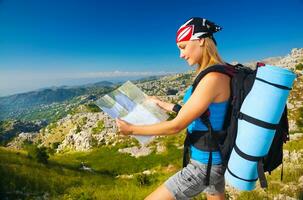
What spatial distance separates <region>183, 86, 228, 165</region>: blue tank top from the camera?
4.57 m

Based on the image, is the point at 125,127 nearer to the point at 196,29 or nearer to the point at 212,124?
the point at 212,124

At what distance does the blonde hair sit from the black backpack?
0.17 m

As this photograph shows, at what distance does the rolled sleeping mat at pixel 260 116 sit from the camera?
4.44m

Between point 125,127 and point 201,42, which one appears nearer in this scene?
point 125,127

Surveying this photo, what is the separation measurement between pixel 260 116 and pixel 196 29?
139 cm

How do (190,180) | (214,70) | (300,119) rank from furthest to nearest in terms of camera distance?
(300,119), (190,180), (214,70)

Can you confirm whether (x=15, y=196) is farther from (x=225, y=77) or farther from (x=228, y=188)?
(x=225, y=77)

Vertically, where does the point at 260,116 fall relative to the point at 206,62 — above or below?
below

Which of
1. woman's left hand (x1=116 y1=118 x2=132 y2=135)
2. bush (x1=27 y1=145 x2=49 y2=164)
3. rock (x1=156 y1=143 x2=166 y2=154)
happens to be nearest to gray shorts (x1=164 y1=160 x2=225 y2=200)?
woman's left hand (x1=116 y1=118 x2=132 y2=135)

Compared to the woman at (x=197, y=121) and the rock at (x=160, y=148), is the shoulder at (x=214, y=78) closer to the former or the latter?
the woman at (x=197, y=121)

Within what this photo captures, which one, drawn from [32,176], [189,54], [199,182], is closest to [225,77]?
[189,54]

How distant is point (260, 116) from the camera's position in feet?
14.7

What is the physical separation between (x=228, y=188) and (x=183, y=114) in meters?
6.23

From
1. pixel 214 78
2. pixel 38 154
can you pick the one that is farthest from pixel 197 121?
pixel 38 154
